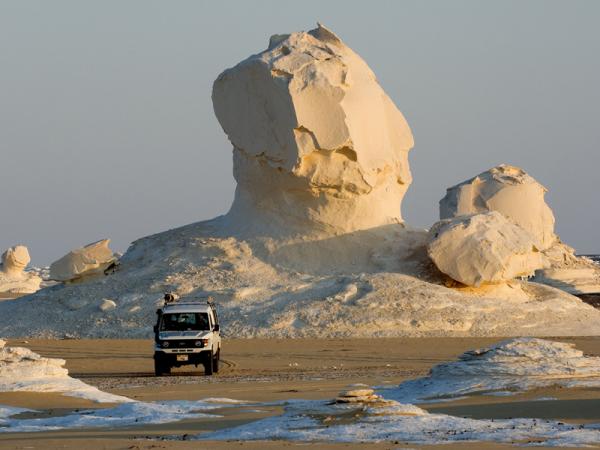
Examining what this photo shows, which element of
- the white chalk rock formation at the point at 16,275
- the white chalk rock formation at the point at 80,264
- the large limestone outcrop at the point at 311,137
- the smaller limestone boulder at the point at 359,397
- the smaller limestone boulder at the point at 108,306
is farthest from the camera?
the white chalk rock formation at the point at 16,275

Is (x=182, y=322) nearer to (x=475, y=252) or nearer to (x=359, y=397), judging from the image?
(x=359, y=397)

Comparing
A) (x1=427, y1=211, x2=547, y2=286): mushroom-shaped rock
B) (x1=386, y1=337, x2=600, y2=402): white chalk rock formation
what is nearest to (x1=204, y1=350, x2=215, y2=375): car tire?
(x1=386, y1=337, x2=600, y2=402): white chalk rock formation

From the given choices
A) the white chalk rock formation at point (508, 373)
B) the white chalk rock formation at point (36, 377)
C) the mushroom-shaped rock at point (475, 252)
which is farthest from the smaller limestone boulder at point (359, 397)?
the mushroom-shaped rock at point (475, 252)

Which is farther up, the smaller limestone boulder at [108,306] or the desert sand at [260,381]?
the smaller limestone boulder at [108,306]

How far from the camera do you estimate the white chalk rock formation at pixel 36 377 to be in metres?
20.5

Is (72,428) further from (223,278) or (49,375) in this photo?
(223,278)

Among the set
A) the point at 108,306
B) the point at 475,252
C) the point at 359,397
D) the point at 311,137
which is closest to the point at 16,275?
the point at 108,306

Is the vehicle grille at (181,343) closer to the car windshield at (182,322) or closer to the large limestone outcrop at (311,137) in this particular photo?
the car windshield at (182,322)

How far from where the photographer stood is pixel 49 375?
21.4 meters

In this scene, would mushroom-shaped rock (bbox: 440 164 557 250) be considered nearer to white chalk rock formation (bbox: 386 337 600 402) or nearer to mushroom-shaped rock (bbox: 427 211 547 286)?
mushroom-shaped rock (bbox: 427 211 547 286)

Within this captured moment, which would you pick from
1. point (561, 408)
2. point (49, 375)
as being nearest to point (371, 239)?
point (49, 375)

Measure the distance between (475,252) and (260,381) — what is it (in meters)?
15.8

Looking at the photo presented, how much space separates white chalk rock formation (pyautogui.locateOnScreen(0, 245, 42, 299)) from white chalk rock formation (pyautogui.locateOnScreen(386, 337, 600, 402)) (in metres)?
65.8

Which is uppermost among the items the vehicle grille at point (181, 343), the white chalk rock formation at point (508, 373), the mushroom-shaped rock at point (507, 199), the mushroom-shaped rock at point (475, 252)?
the mushroom-shaped rock at point (507, 199)
